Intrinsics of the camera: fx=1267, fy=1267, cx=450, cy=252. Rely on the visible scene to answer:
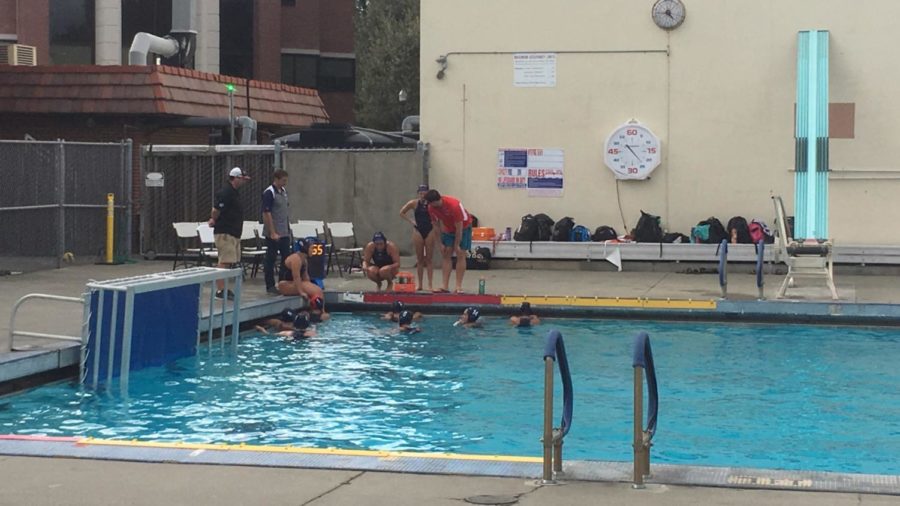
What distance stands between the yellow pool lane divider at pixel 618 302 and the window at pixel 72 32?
2334 cm

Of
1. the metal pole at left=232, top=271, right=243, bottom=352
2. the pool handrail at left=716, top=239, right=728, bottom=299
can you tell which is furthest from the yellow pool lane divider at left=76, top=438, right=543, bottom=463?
the pool handrail at left=716, top=239, right=728, bottom=299

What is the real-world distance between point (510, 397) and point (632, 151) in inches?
442

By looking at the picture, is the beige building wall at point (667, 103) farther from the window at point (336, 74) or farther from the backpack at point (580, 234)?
the window at point (336, 74)

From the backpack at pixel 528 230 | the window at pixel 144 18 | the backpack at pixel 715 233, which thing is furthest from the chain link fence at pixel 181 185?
the window at pixel 144 18

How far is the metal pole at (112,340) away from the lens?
1254cm

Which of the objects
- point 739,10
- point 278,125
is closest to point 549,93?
point 739,10

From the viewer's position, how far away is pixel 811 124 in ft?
72.1

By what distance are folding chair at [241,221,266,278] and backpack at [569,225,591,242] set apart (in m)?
5.56

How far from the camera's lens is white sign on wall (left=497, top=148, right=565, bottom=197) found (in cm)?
2336

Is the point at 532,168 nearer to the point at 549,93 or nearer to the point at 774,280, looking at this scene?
the point at 549,93

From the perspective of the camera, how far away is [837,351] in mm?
15609

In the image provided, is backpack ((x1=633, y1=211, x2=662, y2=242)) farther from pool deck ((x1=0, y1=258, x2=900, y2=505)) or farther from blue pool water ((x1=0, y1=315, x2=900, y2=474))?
blue pool water ((x1=0, y1=315, x2=900, y2=474))

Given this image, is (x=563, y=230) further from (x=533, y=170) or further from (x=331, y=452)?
(x=331, y=452)

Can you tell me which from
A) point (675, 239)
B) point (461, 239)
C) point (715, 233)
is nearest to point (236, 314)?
point (461, 239)
